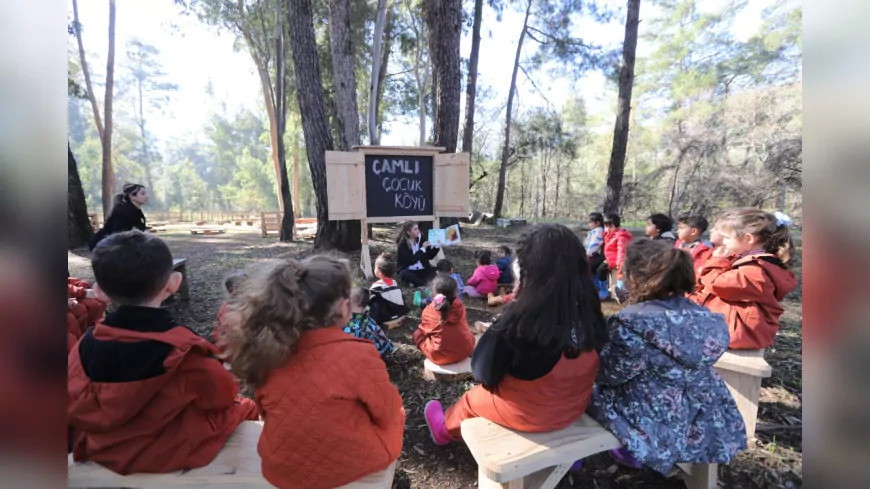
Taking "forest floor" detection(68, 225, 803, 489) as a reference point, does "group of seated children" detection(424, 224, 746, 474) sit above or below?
above

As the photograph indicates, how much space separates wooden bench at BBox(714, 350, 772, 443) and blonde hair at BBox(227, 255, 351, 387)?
7.61 ft

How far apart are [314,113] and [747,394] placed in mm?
6768

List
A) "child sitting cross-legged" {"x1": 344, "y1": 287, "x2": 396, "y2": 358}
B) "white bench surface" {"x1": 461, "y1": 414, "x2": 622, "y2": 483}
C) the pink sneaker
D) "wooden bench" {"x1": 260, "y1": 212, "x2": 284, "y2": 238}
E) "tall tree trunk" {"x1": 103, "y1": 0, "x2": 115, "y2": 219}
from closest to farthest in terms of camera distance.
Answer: "white bench surface" {"x1": 461, "y1": 414, "x2": 622, "y2": 483} < the pink sneaker < "child sitting cross-legged" {"x1": 344, "y1": 287, "x2": 396, "y2": 358} < "wooden bench" {"x1": 260, "y1": 212, "x2": 284, "y2": 238} < "tall tree trunk" {"x1": 103, "y1": 0, "x2": 115, "y2": 219}

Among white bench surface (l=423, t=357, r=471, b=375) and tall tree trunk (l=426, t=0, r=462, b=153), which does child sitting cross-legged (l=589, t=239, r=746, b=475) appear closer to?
white bench surface (l=423, t=357, r=471, b=375)

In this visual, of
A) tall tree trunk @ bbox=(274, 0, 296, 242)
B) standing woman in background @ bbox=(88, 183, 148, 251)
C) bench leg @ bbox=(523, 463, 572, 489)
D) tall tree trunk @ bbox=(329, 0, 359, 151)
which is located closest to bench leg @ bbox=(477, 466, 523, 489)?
bench leg @ bbox=(523, 463, 572, 489)

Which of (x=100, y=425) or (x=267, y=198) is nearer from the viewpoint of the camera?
(x=100, y=425)

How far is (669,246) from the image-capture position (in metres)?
1.93

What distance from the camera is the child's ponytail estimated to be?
9.73 ft

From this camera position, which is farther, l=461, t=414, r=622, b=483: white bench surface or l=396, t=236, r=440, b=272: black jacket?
l=396, t=236, r=440, b=272: black jacket

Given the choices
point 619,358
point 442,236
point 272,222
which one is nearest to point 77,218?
point 272,222

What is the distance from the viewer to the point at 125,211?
13.7 ft
